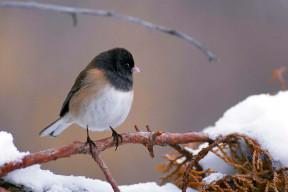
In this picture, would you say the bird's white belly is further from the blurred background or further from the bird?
the blurred background

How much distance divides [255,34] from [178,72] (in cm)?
96

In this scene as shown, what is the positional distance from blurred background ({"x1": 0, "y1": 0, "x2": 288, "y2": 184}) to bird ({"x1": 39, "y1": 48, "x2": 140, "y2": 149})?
2179mm

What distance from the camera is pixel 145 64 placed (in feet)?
15.9

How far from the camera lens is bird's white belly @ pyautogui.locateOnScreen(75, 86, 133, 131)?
1.84 meters

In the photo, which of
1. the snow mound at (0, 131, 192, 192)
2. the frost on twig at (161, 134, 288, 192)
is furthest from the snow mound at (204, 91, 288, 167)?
the snow mound at (0, 131, 192, 192)

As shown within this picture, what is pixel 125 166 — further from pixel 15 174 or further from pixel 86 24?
pixel 15 174

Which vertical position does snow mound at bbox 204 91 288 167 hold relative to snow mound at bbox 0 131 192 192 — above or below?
above

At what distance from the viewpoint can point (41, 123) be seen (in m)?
4.39

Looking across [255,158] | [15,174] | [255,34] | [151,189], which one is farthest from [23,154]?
[255,34]

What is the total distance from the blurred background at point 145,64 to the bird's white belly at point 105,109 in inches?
89.3

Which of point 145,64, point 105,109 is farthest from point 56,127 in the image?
point 145,64

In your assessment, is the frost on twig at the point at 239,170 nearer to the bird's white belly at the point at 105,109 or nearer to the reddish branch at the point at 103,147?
the reddish branch at the point at 103,147

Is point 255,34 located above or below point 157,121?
above

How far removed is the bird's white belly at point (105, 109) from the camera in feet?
6.05
